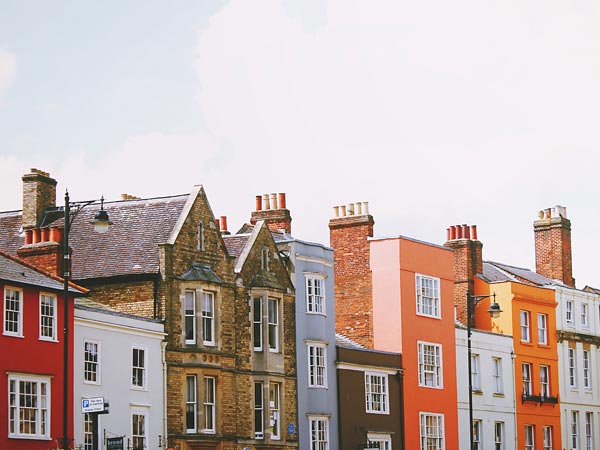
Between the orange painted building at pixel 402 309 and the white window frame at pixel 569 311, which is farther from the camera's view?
the white window frame at pixel 569 311

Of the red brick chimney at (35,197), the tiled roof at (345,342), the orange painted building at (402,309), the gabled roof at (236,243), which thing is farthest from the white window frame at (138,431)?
the orange painted building at (402,309)

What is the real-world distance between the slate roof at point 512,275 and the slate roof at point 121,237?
23994mm

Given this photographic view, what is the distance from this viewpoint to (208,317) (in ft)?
182

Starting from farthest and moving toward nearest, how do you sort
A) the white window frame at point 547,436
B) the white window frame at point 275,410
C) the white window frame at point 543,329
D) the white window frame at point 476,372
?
the white window frame at point 543,329
the white window frame at point 547,436
the white window frame at point 476,372
the white window frame at point 275,410

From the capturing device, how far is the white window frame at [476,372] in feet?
233

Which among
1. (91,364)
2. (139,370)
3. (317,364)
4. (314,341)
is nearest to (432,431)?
(317,364)

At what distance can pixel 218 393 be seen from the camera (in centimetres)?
5528

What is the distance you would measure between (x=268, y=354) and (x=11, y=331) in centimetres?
1507

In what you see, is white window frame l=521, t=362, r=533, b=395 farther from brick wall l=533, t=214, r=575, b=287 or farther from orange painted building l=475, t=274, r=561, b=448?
brick wall l=533, t=214, r=575, b=287

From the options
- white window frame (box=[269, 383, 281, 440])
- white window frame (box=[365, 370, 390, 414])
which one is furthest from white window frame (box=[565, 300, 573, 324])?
white window frame (box=[269, 383, 281, 440])

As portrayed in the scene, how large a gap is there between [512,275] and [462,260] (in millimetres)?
4264

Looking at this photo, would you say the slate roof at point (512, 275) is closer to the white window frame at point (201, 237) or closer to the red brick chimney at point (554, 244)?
the red brick chimney at point (554, 244)

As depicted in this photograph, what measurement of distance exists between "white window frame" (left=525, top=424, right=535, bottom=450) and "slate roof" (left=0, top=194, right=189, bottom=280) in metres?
27.5

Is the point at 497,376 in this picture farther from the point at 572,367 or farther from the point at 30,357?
the point at 30,357
